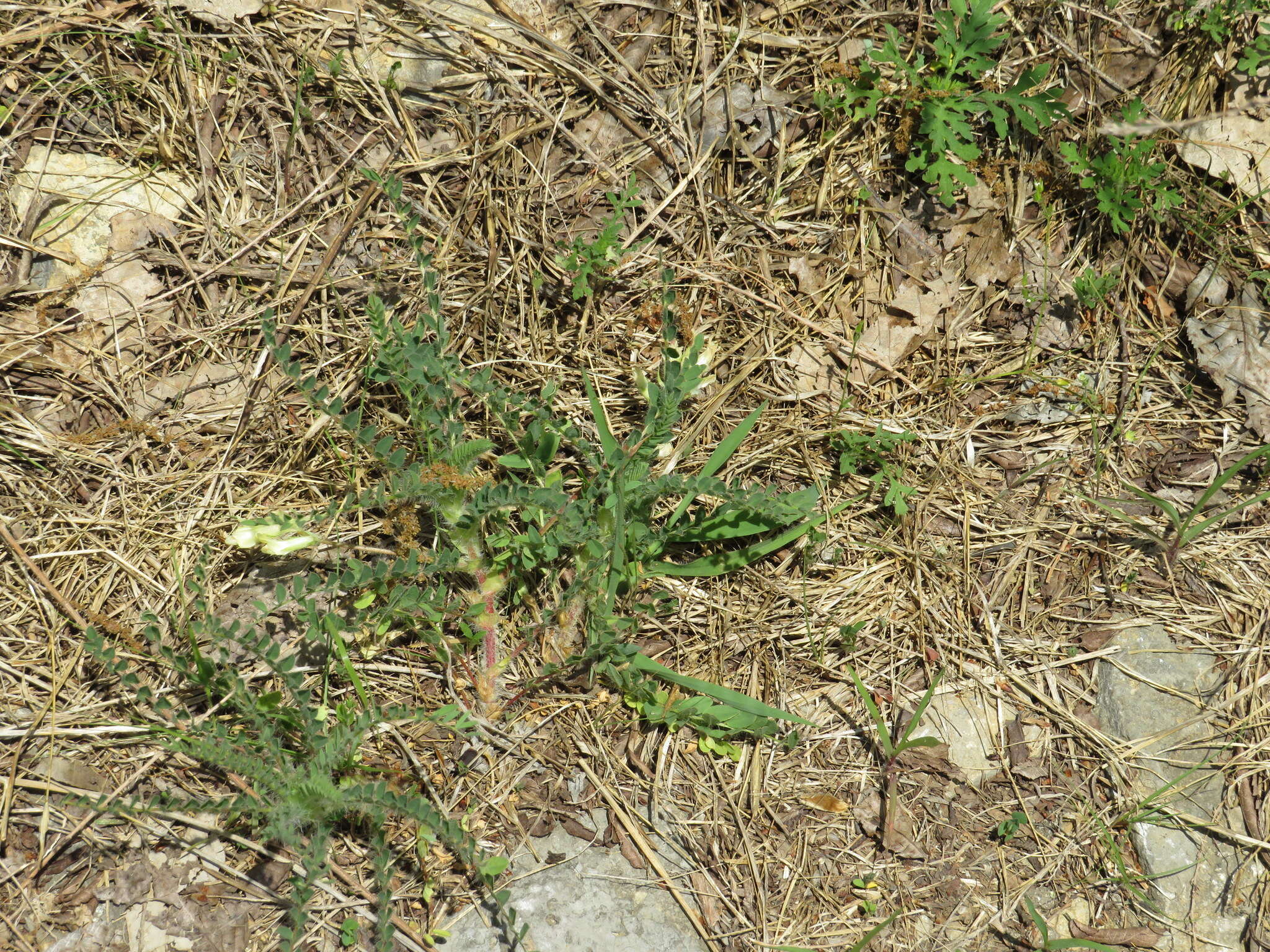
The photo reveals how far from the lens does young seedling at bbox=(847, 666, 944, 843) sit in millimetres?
2527

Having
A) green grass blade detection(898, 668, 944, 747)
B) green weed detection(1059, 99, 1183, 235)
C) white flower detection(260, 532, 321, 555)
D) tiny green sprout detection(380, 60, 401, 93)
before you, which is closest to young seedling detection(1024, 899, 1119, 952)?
green grass blade detection(898, 668, 944, 747)

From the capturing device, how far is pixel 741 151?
306 centimetres

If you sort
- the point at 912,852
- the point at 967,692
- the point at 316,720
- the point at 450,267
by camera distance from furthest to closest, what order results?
the point at 450,267, the point at 967,692, the point at 912,852, the point at 316,720

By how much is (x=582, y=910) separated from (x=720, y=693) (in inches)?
27.2

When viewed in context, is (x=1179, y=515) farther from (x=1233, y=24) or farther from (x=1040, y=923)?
(x=1233, y=24)

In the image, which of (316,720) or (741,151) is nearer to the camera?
(316,720)

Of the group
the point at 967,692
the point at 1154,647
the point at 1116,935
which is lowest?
the point at 1116,935

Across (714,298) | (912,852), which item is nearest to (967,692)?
(912,852)

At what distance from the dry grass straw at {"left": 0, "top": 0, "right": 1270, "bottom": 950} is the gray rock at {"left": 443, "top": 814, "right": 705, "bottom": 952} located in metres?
0.10

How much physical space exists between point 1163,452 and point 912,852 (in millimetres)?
1552

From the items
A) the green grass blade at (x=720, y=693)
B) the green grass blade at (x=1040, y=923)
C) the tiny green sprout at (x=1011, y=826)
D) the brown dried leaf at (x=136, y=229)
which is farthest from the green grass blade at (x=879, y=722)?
the brown dried leaf at (x=136, y=229)

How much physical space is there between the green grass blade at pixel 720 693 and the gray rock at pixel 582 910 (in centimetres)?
50

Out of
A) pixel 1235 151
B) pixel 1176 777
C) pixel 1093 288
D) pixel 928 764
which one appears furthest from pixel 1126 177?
pixel 928 764

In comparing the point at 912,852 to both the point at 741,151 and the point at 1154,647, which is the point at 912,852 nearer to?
the point at 1154,647
